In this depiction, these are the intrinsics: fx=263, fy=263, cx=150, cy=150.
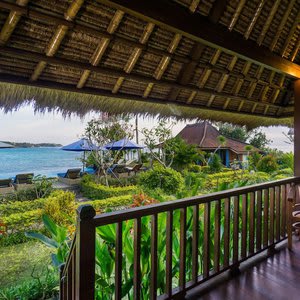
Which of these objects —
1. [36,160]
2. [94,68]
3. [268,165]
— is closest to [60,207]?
[94,68]

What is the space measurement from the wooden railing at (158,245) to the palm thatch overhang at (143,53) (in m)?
1.39

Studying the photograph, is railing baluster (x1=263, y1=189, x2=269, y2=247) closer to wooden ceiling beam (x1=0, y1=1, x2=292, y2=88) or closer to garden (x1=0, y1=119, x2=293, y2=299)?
garden (x1=0, y1=119, x2=293, y2=299)

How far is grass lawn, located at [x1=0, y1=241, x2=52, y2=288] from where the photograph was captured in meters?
4.02

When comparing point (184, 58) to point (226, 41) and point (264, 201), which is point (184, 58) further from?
point (264, 201)

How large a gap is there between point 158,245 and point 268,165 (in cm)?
1031

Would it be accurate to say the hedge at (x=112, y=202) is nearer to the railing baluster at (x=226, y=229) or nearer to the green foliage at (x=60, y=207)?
the green foliage at (x=60, y=207)

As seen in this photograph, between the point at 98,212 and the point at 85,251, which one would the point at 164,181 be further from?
the point at 85,251

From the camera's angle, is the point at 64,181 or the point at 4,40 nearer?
the point at 4,40

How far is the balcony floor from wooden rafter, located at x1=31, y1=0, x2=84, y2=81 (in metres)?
2.33

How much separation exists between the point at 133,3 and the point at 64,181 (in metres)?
11.9

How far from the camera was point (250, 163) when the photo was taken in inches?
501

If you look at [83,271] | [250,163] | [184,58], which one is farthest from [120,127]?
[83,271]

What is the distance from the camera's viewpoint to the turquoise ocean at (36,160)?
1216 inches

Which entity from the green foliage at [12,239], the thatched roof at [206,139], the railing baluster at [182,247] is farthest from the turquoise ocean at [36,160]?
the railing baluster at [182,247]
